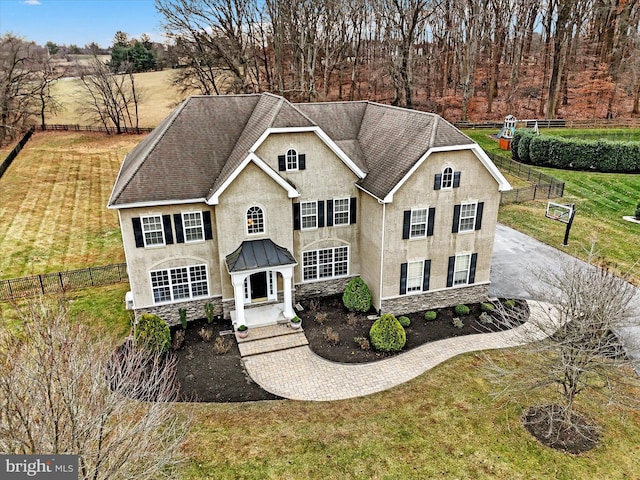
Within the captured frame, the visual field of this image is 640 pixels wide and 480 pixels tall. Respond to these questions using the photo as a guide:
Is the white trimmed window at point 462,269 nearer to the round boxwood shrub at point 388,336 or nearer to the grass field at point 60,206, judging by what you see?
the round boxwood shrub at point 388,336

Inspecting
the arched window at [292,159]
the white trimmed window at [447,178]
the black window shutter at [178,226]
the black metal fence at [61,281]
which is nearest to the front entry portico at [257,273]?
the black window shutter at [178,226]

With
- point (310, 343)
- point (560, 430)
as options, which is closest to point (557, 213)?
point (560, 430)

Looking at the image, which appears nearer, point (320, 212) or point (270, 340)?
point (270, 340)

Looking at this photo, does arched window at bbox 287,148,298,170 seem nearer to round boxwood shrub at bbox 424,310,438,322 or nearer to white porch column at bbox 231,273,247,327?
white porch column at bbox 231,273,247,327

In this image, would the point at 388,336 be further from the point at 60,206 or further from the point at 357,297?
the point at 60,206

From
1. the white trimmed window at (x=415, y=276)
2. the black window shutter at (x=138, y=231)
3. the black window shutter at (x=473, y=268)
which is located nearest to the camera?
the black window shutter at (x=138, y=231)

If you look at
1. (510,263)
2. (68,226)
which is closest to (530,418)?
(510,263)

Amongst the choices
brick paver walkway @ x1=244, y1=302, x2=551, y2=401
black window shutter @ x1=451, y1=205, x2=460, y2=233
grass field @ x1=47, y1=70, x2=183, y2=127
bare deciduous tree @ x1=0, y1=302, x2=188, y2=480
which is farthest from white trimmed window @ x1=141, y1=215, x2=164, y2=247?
grass field @ x1=47, y1=70, x2=183, y2=127
